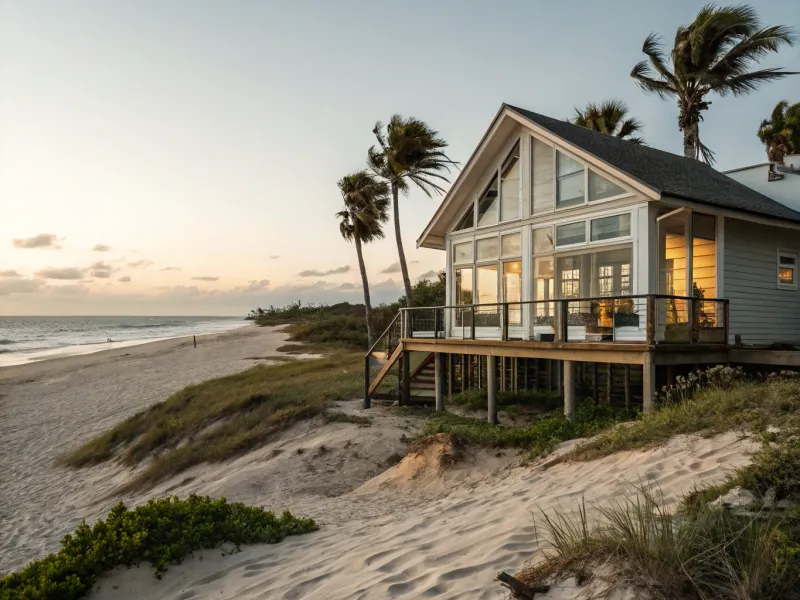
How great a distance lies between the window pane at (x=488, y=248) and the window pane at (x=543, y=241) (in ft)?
4.39

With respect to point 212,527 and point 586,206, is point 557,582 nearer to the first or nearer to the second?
point 212,527

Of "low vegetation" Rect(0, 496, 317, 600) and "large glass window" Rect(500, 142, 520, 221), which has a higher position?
"large glass window" Rect(500, 142, 520, 221)

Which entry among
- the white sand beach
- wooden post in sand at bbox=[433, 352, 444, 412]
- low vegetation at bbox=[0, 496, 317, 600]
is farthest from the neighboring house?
low vegetation at bbox=[0, 496, 317, 600]

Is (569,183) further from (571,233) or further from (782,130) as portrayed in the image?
(782,130)

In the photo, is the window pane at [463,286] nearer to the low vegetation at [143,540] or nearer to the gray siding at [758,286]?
the gray siding at [758,286]

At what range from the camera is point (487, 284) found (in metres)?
16.6

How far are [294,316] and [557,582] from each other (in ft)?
225

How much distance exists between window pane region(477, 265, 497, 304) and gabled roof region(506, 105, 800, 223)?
4194 mm

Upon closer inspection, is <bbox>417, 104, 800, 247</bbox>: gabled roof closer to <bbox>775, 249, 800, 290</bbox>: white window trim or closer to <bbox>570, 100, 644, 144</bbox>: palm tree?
<bbox>775, 249, 800, 290</bbox>: white window trim

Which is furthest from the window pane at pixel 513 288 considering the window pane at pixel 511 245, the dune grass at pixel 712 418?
the dune grass at pixel 712 418

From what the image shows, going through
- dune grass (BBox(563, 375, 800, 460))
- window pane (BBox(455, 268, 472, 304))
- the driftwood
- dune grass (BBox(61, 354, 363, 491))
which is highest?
window pane (BBox(455, 268, 472, 304))

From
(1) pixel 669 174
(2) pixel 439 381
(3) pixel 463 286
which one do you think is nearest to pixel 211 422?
(2) pixel 439 381

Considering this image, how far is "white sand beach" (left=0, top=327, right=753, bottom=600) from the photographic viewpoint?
16.1 feet

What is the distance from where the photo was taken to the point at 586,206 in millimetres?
13930
